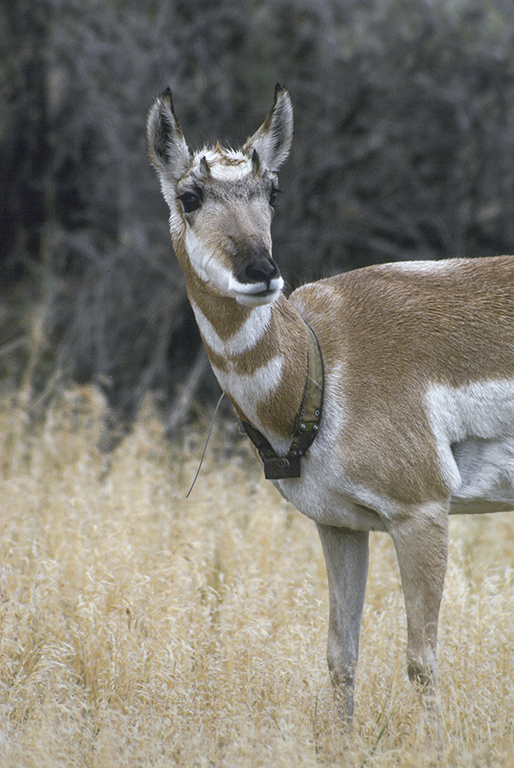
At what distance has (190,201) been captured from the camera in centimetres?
391

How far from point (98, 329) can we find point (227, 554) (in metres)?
4.35

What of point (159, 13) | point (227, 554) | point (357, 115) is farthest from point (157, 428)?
point (159, 13)

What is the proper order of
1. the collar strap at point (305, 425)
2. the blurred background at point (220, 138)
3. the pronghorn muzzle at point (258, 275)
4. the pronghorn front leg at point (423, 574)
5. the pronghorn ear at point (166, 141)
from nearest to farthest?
the pronghorn muzzle at point (258, 275) < the pronghorn front leg at point (423, 574) < the collar strap at point (305, 425) < the pronghorn ear at point (166, 141) < the blurred background at point (220, 138)

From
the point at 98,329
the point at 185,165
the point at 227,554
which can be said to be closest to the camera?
the point at 185,165

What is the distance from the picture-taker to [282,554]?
5.75 metres

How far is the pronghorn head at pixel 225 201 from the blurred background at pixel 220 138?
4.58m

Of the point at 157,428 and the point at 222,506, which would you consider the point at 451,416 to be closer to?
the point at 222,506

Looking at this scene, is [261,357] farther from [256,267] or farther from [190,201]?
[190,201]

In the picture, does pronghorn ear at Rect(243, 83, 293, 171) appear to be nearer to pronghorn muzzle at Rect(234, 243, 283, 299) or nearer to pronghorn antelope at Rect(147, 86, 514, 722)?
pronghorn antelope at Rect(147, 86, 514, 722)

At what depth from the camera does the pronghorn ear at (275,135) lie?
13.8 ft

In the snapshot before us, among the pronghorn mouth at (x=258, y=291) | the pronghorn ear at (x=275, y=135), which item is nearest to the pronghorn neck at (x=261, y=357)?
the pronghorn mouth at (x=258, y=291)

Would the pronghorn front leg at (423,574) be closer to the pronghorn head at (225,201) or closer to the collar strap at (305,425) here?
the collar strap at (305,425)

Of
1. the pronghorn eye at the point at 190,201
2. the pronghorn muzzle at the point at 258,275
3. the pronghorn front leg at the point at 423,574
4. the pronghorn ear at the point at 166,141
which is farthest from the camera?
the pronghorn ear at the point at 166,141

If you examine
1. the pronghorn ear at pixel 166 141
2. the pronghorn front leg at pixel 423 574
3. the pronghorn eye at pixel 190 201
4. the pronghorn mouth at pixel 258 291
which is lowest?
the pronghorn front leg at pixel 423 574
